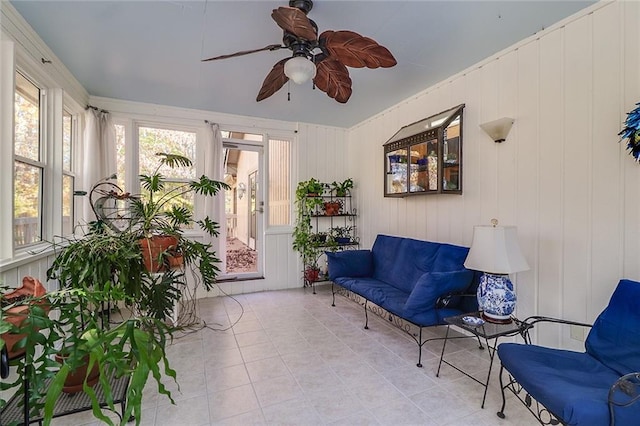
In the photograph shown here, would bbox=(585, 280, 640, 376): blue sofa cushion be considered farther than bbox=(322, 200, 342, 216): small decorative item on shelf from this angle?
No

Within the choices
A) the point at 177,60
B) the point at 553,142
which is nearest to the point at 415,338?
the point at 553,142

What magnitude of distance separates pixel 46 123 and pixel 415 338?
12.5 feet

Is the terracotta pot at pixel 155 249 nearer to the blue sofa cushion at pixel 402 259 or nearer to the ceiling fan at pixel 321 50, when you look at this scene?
the ceiling fan at pixel 321 50

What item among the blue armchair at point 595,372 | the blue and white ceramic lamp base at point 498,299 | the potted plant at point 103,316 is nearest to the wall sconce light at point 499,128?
the blue and white ceramic lamp base at point 498,299

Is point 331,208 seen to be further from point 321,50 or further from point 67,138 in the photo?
point 67,138

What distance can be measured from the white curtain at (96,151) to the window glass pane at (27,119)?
86 cm

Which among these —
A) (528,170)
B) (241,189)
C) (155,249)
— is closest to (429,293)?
(528,170)

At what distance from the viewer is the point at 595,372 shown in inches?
63.2

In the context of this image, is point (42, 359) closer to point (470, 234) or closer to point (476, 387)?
point (476, 387)

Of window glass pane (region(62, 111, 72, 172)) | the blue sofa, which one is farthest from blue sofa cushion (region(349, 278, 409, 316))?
window glass pane (region(62, 111, 72, 172))

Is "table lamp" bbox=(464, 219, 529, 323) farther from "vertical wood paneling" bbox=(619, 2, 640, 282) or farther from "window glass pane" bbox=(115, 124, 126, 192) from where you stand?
"window glass pane" bbox=(115, 124, 126, 192)

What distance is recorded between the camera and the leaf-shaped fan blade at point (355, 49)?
1716 mm

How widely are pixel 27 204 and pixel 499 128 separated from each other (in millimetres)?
3877

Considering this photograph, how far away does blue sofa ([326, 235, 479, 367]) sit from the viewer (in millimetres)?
2391
